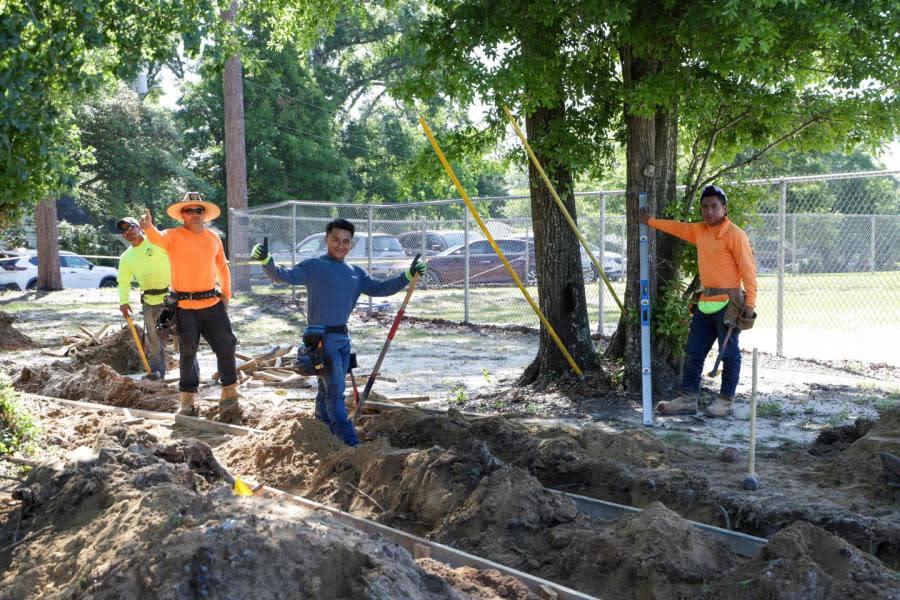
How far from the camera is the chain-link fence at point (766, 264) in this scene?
12414 mm

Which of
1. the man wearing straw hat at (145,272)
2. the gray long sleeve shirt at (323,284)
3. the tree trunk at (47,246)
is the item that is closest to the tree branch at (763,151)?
the gray long sleeve shirt at (323,284)

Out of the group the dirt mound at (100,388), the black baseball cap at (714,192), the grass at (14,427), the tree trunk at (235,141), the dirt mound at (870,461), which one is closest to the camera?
the dirt mound at (870,461)

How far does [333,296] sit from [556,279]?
3799mm

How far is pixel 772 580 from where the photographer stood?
4148mm

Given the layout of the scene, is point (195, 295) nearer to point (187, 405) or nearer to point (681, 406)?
point (187, 405)

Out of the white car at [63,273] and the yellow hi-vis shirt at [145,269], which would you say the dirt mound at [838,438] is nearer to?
the yellow hi-vis shirt at [145,269]

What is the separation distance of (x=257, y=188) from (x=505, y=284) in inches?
760

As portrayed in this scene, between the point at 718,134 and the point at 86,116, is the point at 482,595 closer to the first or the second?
the point at 718,134

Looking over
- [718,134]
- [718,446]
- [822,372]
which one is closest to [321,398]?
[718,446]

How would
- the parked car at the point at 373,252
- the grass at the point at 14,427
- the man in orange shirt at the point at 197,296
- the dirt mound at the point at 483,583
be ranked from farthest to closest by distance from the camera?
the parked car at the point at 373,252, the man in orange shirt at the point at 197,296, the grass at the point at 14,427, the dirt mound at the point at 483,583

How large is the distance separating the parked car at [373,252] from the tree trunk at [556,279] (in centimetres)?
982

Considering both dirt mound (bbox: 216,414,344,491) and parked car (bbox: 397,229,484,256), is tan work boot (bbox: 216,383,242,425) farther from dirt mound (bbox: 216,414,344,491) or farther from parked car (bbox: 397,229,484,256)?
parked car (bbox: 397,229,484,256)

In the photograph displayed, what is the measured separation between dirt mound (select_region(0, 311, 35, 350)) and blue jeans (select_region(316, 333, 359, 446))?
31.2ft

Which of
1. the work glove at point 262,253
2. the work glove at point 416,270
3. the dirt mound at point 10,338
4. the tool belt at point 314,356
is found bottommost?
the dirt mound at point 10,338
